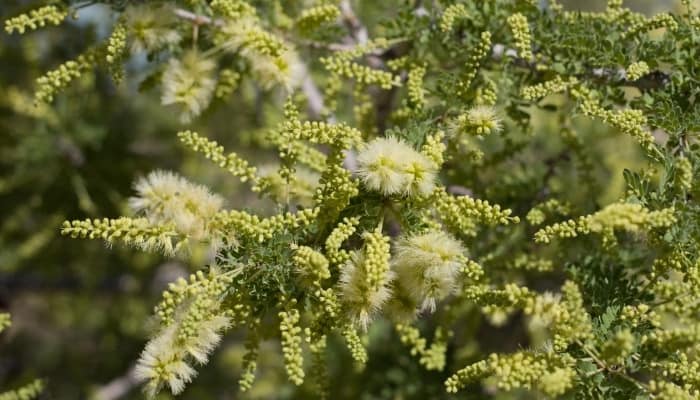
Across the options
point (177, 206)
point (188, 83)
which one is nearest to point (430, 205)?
point (177, 206)

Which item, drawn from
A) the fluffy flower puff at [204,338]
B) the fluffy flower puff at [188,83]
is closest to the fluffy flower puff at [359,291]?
the fluffy flower puff at [204,338]

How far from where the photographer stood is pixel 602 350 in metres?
1.29

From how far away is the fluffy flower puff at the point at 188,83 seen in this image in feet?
5.94

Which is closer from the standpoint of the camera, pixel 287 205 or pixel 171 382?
pixel 171 382

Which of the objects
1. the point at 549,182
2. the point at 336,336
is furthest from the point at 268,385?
the point at 549,182

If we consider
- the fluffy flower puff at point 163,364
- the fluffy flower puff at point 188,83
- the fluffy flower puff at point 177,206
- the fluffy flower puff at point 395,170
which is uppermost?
the fluffy flower puff at point 395,170

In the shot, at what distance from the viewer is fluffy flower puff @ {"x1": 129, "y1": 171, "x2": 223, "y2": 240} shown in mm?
1438

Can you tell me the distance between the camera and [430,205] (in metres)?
1.46

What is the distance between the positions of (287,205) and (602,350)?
682mm

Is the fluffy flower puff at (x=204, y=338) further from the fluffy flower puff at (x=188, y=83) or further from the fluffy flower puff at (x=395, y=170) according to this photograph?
the fluffy flower puff at (x=188, y=83)

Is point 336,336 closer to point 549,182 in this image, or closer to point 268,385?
point 268,385

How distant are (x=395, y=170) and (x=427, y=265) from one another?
186mm

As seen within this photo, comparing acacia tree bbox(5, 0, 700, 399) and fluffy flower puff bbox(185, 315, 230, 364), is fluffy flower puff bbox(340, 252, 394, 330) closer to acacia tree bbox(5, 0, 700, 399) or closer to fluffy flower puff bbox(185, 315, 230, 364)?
acacia tree bbox(5, 0, 700, 399)

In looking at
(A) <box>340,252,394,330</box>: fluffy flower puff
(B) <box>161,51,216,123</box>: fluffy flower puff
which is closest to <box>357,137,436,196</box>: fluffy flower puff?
(A) <box>340,252,394,330</box>: fluffy flower puff
